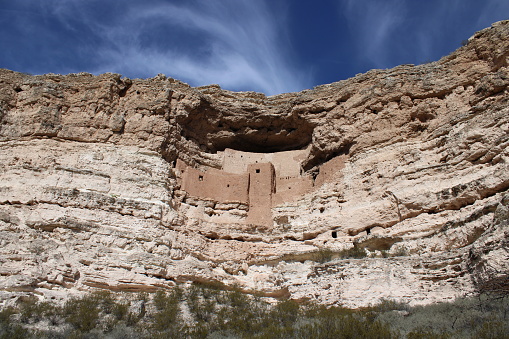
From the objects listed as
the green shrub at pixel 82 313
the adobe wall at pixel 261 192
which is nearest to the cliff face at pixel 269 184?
the adobe wall at pixel 261 192

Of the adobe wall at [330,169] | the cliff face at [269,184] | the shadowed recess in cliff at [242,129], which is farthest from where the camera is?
the shadowed recess in cliff at [242,129]

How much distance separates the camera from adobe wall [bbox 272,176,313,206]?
54.3ft

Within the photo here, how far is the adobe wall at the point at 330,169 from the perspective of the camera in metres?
16.3

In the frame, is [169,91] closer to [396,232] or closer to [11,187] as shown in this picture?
[11,187]

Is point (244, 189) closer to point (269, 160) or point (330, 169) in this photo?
point (269, 160)

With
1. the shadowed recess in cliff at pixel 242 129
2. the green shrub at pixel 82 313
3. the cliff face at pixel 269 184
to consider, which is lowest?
the green shrub at pixel 82 313

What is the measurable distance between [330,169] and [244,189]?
2891 mm

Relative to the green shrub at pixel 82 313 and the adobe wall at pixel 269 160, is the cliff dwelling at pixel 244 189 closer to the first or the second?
the adobe wall at pixel 269 160

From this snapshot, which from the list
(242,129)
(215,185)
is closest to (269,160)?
(242,129)

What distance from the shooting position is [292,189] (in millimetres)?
16781

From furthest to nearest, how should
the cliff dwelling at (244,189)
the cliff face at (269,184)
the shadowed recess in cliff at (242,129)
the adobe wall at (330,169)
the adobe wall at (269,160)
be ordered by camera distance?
the shadowed recess in cliff at (242,129)
the adobe wall at (269,160)
the adobe wall at (330,169)
the cliff dwelling at (244,189)
the cliff face at (269,184)

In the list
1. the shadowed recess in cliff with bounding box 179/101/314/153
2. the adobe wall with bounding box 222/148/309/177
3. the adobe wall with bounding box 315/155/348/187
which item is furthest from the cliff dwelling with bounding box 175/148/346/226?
the shadowed recess in cliff with bounding box 179/101/314/153

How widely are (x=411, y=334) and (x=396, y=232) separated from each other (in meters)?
5.29

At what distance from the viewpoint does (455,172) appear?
1322cm
